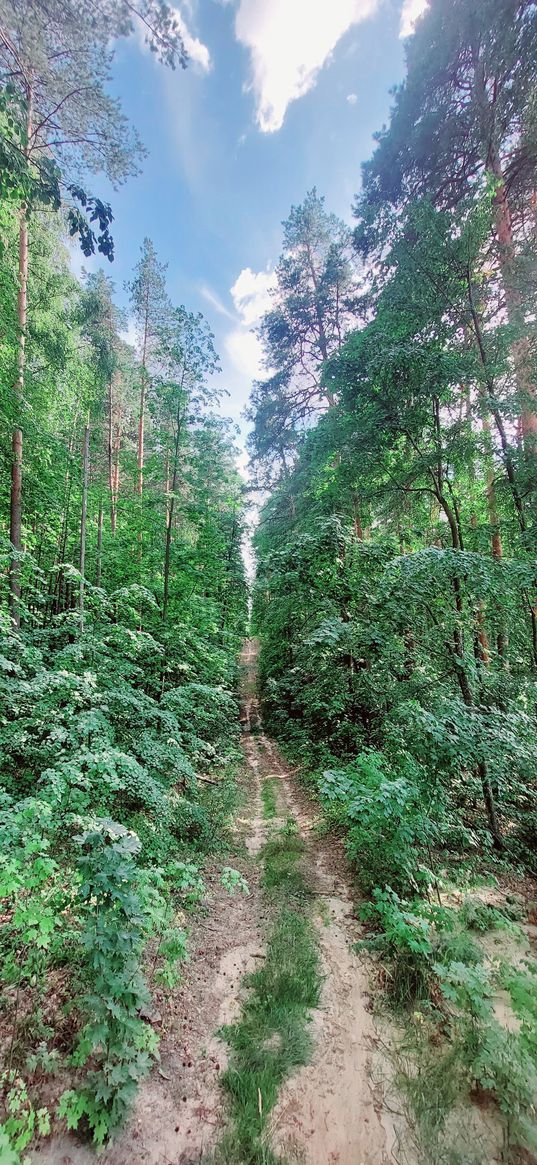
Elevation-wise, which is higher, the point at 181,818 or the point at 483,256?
the point at 483,256

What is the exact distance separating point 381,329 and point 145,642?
6.81 meters

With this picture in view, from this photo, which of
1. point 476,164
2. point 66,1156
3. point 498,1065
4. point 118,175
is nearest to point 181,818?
point 66,1156

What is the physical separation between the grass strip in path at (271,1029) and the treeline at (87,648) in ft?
1.96

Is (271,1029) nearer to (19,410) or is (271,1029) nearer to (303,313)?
(19,410)

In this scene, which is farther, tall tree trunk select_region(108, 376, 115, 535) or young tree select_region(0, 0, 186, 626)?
tall tree trunk select_region(108, 376, 115, 535)

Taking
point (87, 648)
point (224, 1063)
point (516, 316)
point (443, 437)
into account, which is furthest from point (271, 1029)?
point (516, 316)

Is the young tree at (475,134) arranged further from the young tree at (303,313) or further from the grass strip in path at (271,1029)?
the grass strip in path at (271,1029)

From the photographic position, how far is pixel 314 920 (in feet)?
13.1

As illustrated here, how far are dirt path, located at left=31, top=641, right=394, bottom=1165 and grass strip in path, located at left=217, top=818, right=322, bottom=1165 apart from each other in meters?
0.08

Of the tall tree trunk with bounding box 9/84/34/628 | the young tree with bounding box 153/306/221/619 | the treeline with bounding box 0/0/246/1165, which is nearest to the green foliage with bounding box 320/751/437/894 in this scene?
the treeline with bounding box 0/0/246/1165

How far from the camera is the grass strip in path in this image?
2.16 metres

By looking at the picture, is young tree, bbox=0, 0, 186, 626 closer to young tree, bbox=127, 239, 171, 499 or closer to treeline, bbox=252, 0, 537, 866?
treeline, bbox=252, 0, 537, 866

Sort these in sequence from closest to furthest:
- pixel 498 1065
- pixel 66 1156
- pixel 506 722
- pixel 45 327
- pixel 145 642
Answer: pixel 66 1156
pixel 498 1065
pixel 506 722
pixel 145 642
pixel 45 327

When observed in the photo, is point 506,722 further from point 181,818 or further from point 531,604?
point 181,818
